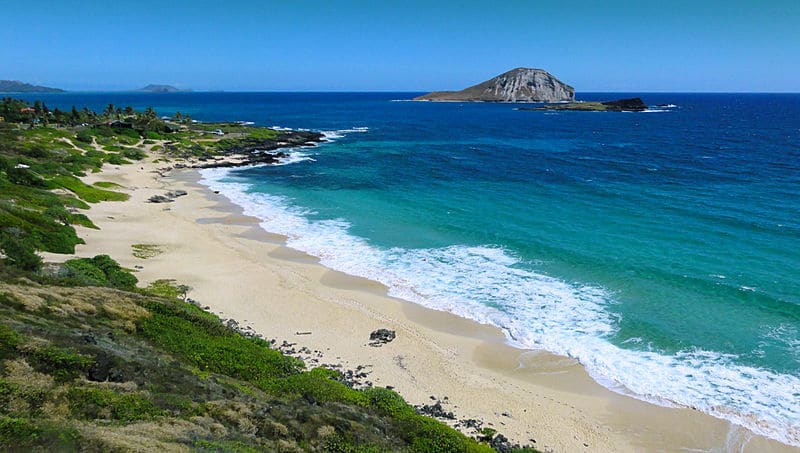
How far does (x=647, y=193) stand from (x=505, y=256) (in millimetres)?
24957

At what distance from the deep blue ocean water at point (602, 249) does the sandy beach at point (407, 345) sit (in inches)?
50.1

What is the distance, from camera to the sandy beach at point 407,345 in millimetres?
16141

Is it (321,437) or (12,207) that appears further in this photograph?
(12,207)

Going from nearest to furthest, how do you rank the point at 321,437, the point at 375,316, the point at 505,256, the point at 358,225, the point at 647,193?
the point at 321,437, the point at 375,316, the point at 505,256, the point at 358,225, the point at 647,193

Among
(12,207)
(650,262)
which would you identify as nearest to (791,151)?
(650,262)

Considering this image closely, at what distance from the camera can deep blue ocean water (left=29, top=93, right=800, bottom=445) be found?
20078 millimetres

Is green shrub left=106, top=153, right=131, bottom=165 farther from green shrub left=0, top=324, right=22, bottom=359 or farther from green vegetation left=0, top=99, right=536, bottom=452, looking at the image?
green shrub left=0, top=324, right=22, bottom=359

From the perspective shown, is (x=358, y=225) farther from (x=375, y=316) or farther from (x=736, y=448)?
(x=736, y=448)

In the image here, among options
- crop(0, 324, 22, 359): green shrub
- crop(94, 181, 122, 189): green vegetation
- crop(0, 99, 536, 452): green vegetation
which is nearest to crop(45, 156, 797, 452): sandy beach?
crop(0, 99, 536, 452): green vegetation

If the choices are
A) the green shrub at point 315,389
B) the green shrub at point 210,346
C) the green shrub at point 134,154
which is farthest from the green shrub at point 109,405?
the green shrub at point 134,154

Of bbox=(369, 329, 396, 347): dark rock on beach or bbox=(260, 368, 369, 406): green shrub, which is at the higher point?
bbox=(260, 368, 369, 406): green shrub

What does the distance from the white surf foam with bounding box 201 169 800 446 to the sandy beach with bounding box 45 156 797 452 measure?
2.55 feet

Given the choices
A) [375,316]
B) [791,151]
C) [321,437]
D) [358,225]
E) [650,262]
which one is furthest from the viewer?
[791,151]

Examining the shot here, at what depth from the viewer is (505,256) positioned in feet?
106
